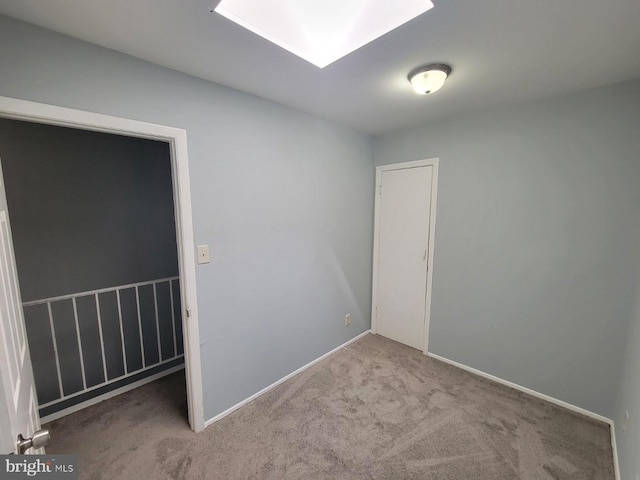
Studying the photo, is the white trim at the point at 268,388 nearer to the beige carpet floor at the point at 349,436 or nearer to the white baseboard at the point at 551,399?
the beige carpet floor at the point at 349,436

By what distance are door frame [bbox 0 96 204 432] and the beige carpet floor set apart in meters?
0.30

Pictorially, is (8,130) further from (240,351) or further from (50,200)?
(240,351)

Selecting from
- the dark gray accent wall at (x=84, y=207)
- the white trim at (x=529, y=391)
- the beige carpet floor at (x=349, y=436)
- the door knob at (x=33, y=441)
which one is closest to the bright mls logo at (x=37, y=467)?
the door knob at (x=33, y=441)

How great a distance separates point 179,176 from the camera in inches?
64.2

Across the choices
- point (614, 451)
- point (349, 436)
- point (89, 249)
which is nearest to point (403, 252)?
point (349, 436)

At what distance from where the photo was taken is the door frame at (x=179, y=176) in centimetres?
122

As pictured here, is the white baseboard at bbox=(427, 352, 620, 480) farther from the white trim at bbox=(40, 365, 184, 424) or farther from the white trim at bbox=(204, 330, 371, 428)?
the white trim at bbox=(40, 365, 184, 424)

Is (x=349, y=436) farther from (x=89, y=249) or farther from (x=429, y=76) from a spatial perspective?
(x=89, y=249)

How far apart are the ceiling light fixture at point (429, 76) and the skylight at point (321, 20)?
0.46m

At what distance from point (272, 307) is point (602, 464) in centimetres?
234

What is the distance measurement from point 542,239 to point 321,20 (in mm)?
2191

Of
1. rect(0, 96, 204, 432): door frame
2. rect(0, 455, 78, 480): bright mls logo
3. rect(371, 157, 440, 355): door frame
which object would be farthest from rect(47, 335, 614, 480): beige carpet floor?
rect(0, 455, 78, 480): bright mls logo

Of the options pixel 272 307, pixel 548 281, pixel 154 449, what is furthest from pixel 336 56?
pixel 154 449

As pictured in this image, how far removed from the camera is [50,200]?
200cm
